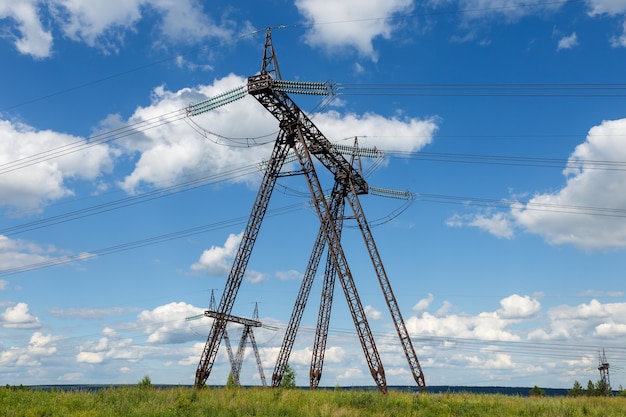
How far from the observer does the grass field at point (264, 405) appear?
64.4 feet

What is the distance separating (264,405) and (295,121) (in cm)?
1928

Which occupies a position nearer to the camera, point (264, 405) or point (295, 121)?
point (264, 405)

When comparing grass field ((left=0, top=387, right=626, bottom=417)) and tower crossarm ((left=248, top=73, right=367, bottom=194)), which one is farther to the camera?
tower crossarm ((left=248, top=73, right=367, bottom=194))

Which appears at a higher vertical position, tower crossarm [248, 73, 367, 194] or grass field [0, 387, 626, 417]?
tower crossarm [248, 73, 367, 194]

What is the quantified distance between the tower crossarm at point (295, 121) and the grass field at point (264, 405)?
17.1 metres

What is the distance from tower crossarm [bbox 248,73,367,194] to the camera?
3291cm

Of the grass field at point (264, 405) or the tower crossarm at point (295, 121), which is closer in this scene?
the grass field at point (264, 405)

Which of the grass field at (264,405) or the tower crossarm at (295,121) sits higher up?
the tower crossarm at (295,121)

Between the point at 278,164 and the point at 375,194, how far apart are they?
12.9 meters

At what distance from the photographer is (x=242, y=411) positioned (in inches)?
800

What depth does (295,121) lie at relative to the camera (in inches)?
1374

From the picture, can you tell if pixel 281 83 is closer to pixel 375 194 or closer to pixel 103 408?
pixel 375 194

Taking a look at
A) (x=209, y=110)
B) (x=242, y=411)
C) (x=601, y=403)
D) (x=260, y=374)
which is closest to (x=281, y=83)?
(x=209, y=110)

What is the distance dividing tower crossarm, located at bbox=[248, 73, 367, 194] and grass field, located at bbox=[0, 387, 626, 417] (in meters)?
17.1
